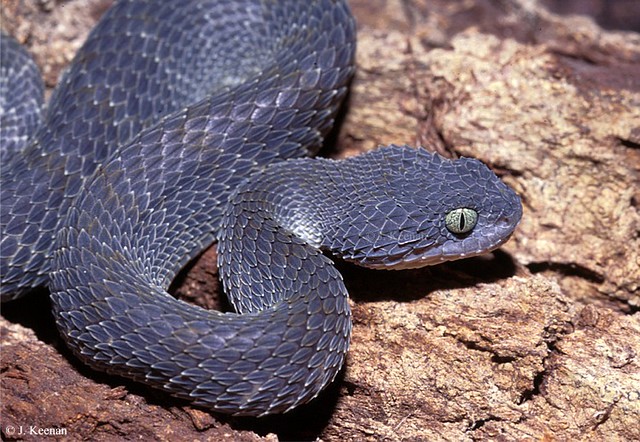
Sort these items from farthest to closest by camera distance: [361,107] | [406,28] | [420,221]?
1. [406,28]
2. [361,107]
3. [420,221]

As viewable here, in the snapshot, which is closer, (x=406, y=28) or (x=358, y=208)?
(x=358, y=208)

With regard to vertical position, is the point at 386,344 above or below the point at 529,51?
below

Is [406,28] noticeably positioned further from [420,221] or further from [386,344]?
[386,344]

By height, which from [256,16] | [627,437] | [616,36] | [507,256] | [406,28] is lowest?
[627,437]

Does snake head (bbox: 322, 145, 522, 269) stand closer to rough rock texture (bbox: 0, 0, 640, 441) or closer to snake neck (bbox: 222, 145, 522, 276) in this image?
snake neck (bbox: 222, 145, 522, 276)

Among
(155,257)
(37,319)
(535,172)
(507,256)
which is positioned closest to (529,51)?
(535,172)

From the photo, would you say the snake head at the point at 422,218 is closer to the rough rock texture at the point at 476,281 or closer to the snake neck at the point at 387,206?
the snake neck at the point at 387,206

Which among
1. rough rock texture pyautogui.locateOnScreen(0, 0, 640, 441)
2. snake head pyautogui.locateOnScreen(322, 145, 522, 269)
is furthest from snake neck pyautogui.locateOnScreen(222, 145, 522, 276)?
rough rock texture pyautogui.locateOnScreen(0, 0, 640, 441)
